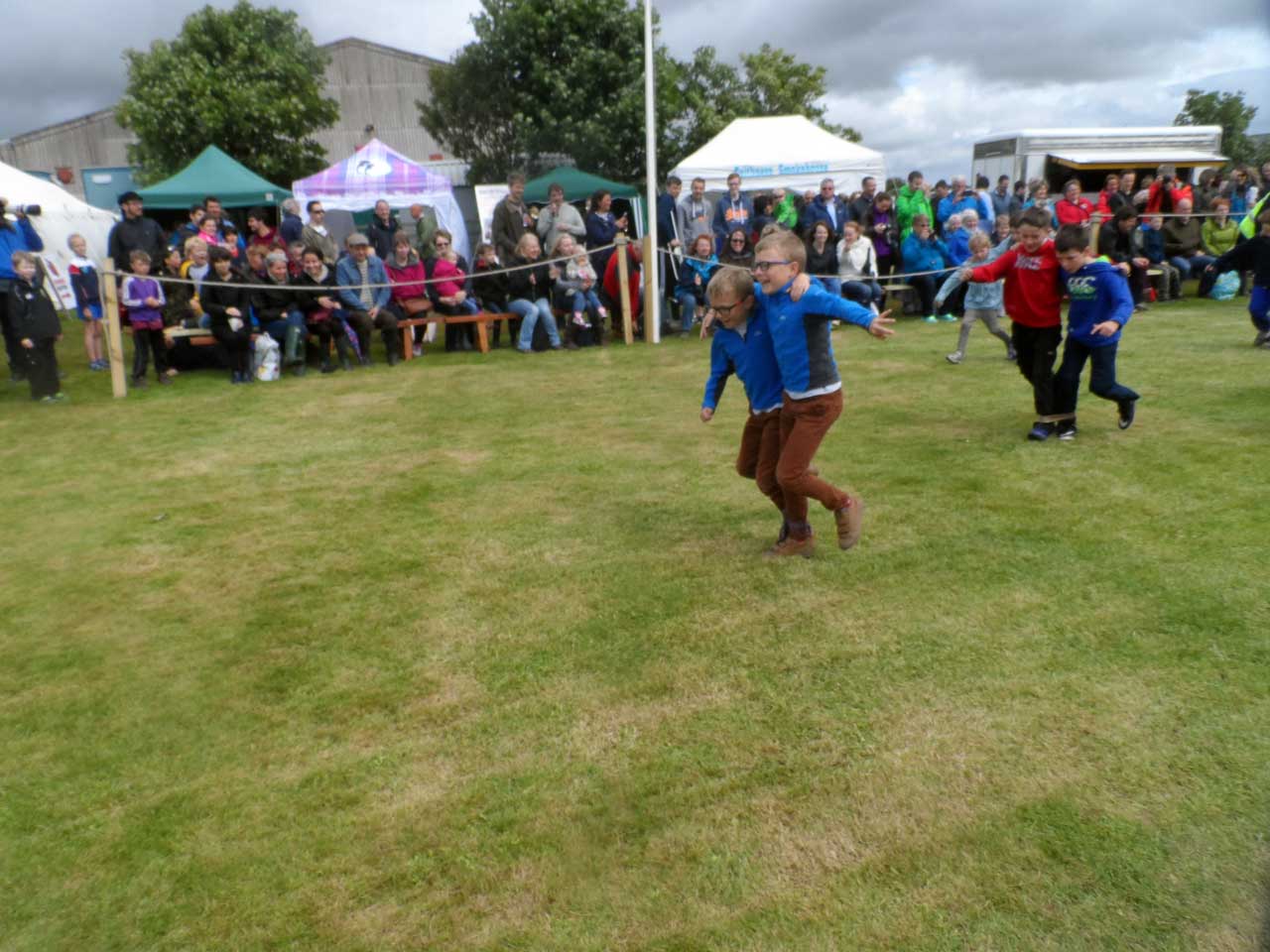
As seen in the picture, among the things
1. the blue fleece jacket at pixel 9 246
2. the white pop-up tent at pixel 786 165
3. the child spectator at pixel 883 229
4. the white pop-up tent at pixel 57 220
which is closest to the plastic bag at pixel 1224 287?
the child spectator at pixel 883 229

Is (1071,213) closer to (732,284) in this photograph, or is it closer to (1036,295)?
(1036,295)

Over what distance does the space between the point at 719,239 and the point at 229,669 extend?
38.7 feet

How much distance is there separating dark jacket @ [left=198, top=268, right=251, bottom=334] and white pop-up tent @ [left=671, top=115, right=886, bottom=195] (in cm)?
887

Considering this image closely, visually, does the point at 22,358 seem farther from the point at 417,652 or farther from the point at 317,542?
the point at 417,652

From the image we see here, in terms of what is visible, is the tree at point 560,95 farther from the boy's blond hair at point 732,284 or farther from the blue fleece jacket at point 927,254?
the boy's blond hair at point 732,284

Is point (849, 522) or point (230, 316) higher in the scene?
point (230, 316)

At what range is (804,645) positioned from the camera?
4.02m

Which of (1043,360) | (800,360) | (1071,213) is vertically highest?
(1071,213)

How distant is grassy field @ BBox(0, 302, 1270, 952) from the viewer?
261 centimetres

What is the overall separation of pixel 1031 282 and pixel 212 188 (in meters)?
16.6

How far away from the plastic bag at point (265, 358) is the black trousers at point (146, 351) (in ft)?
3.76

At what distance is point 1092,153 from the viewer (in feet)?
75.8

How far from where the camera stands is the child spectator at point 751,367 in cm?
473

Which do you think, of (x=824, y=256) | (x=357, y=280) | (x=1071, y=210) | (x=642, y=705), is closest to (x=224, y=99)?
(x=357, y=280)
